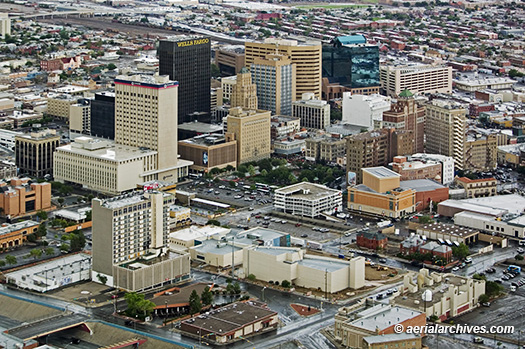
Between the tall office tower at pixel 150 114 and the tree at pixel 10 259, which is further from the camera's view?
the tall office tower at pixel 150 114

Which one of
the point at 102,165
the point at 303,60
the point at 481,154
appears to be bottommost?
the point at 481,154

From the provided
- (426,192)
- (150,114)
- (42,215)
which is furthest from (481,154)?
(42,215)

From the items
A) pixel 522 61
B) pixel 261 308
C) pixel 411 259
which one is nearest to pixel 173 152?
pixel 411 259

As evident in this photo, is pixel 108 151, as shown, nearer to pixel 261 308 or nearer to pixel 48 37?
pixel 261 308

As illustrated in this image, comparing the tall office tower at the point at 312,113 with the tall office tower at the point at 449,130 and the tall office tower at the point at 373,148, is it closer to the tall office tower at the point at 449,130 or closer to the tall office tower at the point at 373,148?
the tall office tower at the point at 449,130

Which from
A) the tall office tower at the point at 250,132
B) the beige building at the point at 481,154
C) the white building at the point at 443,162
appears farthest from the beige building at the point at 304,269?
the beige building at the point at 481,154

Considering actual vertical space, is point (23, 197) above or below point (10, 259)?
above

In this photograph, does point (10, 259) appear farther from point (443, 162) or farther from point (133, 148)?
point (443, 162)
